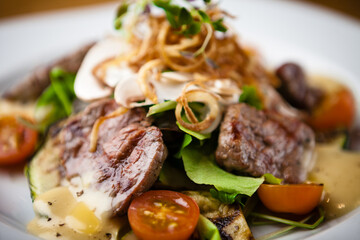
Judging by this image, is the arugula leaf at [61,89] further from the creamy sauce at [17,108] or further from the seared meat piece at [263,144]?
the seared meat piece at [263,144]

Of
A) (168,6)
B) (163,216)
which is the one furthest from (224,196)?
(168,6)

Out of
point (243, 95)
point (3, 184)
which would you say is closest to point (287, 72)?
point (243, 95)

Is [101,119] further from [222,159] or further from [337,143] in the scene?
[337,143]

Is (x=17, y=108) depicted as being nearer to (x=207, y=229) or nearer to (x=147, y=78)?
(x=147, y=78)

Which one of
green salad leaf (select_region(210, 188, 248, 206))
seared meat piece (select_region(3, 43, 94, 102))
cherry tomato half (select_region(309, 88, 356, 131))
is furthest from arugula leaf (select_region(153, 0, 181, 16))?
cherry tomato half (select_region(309, 88, 356, 131))

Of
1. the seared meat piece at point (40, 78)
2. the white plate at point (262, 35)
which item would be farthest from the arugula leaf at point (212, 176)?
the white plate at point (262, 35)
